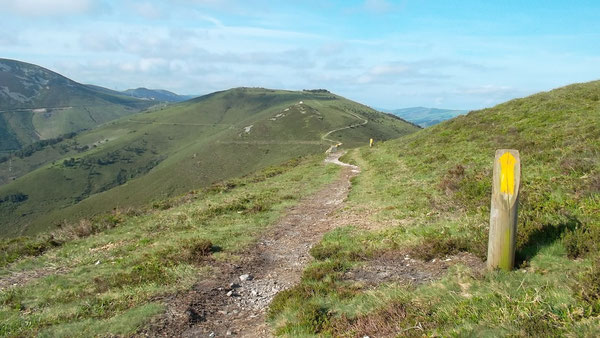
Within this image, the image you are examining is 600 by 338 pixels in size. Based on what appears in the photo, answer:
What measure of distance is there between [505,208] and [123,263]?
1133 cm

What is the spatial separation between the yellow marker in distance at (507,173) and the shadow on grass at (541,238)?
5.37 ft

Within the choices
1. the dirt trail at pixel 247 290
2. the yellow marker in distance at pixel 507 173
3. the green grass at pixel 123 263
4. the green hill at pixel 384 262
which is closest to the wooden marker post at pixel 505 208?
the yellow marker in distance at pixel 507 173

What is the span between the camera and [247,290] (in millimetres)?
10039

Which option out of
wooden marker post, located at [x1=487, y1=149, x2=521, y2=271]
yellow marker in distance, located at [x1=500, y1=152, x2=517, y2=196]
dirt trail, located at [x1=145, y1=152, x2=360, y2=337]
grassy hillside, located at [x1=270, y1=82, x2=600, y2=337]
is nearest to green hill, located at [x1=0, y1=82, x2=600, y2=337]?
grassy hillside, located at [x1=270, y1=82, x2=600, y2=337]

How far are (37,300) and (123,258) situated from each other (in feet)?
11.1

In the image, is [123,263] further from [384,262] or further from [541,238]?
[541,238]

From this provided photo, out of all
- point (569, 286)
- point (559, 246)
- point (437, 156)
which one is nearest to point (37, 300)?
point (569, 286)

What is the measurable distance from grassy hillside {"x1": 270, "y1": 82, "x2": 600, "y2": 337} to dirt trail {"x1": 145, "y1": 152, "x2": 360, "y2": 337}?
2.21 feet

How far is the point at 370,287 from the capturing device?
8.54 meters

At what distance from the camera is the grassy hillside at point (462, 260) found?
5754 millimetres

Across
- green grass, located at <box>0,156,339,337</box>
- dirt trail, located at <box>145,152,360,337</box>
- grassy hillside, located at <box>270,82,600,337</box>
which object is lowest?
green grass, located at <box>0,156,339,337</box>

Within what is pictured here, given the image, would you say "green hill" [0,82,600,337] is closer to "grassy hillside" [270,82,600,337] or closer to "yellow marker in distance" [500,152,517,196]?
"grassy hillside" [270,82,600,337]

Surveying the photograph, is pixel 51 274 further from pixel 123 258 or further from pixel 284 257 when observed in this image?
pixel 284 257

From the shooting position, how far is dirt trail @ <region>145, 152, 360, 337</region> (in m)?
8.01
